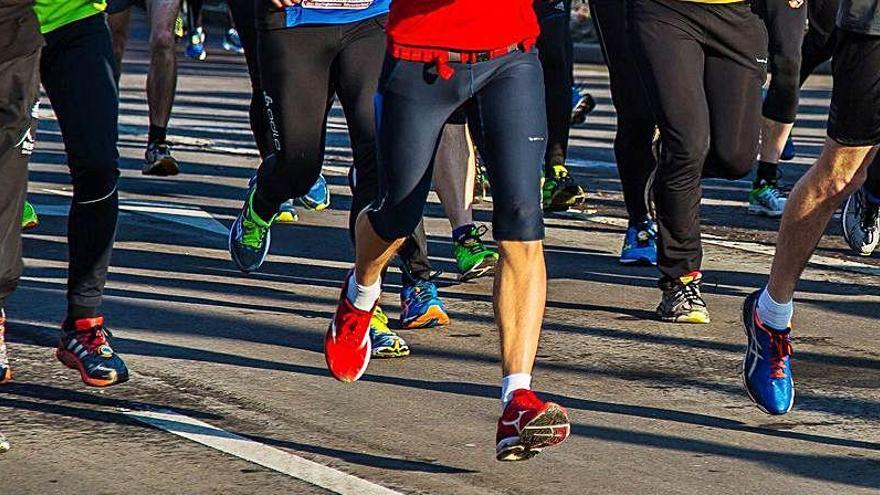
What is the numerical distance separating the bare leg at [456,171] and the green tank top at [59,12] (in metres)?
2.28

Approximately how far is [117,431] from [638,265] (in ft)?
11.9

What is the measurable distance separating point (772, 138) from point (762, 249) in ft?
3.78

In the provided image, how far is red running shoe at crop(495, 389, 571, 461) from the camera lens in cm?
495

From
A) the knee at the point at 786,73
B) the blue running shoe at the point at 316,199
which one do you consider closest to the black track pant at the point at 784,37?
the knee at the point at 786,73

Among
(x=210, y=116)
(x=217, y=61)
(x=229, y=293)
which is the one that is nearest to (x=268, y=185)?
(x=229, y=293)

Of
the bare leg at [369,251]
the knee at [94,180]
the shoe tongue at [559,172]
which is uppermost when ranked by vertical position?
the knee at [94,180]

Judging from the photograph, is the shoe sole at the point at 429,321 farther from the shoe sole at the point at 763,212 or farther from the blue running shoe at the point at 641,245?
the shoe sole at the point at 763,212

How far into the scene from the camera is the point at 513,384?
517 centimetres

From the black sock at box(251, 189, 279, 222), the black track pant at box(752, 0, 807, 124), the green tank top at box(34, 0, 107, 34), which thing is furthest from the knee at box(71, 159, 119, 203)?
the black track pant at box(752, 0, 807, 124)

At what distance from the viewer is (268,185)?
736 centimetres

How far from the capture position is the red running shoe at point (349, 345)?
5910mm

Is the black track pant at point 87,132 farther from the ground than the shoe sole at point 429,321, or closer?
farther from the ground

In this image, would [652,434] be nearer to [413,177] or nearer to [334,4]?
[413,177]

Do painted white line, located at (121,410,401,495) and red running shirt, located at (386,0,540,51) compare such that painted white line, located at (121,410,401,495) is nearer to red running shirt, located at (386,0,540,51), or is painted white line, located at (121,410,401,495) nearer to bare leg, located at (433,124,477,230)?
red running shirt, located at (386,0,540,51)
